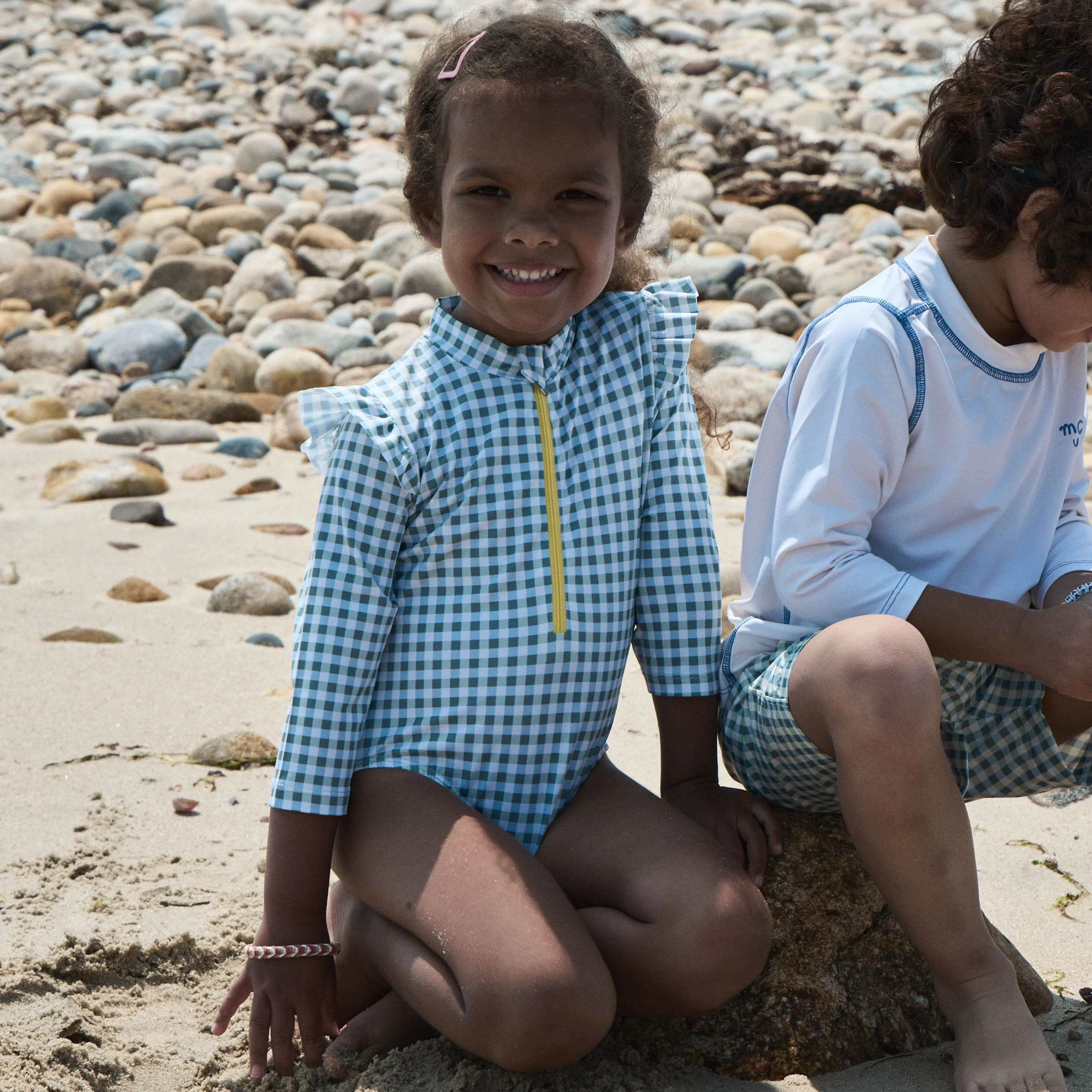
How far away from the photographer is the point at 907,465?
230 centimetres

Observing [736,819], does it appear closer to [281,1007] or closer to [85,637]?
[281,1007]

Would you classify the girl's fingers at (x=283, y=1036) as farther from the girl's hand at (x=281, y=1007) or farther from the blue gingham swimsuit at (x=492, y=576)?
the blue gingham swimsuit at (x=492, y=576)

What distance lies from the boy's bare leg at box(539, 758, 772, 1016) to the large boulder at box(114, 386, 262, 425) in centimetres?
456

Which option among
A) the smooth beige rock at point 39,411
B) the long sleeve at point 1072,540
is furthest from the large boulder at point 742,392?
the long sleeve at point 1072,540

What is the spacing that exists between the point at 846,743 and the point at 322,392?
3.28 feet

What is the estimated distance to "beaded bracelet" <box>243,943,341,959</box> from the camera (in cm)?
212

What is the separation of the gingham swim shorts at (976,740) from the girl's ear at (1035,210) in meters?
0.70

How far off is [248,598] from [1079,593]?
2466 mm

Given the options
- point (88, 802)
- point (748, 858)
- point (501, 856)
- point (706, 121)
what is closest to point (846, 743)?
point (748, 858)

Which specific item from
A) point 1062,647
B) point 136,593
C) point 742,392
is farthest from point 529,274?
point 742,392

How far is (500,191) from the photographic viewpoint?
2287 mm

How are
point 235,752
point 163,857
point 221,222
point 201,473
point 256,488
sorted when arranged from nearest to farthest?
point 163,857
point 235,752
point 256,488
point 201,473
point 221,222

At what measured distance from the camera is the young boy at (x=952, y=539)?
2.00 meters

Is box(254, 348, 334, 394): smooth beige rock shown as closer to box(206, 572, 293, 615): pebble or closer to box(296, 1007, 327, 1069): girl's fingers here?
box(206, 572, 293, 615): pebble
